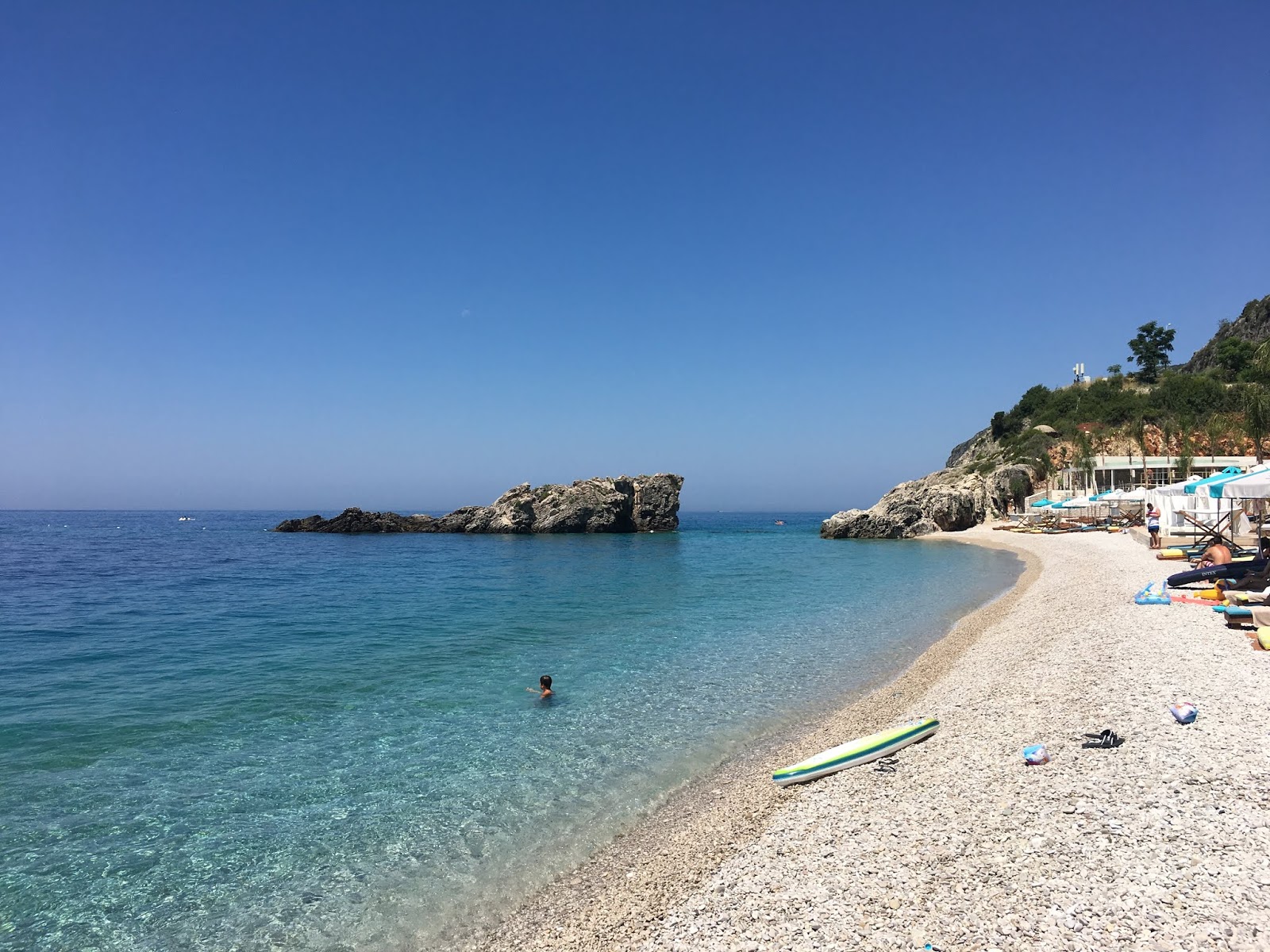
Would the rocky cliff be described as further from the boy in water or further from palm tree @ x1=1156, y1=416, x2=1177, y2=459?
the boy in water

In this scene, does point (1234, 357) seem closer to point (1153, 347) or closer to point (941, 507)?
point (1153, 347)

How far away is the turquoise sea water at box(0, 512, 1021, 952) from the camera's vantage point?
7.11 m

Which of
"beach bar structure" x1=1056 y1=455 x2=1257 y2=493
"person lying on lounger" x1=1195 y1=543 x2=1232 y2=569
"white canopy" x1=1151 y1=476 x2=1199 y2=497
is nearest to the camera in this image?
"person lying on lounger" x1=1195 y1=543 x2=1232 y2=569

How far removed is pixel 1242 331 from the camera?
9656 cm

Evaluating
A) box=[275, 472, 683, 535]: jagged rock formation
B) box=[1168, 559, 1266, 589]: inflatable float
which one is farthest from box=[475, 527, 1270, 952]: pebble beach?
box=[275, 472, 683, 535]: jagged rock formation

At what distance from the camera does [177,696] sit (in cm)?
1388

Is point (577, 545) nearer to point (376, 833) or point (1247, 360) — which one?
point (376, 833)

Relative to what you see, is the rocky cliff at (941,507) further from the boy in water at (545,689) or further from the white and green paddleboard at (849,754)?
the white and green paddleboard at (849,754)

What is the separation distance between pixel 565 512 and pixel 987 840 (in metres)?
79.1

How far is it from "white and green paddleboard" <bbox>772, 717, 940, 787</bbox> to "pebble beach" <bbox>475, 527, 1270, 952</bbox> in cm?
16

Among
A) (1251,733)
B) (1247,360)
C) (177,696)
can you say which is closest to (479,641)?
(177,696)

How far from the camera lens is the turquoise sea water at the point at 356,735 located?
7109mm

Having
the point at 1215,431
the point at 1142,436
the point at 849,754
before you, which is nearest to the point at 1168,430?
the point at 1142,436

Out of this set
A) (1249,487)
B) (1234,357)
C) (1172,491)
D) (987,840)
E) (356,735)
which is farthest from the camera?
(1234,357)
